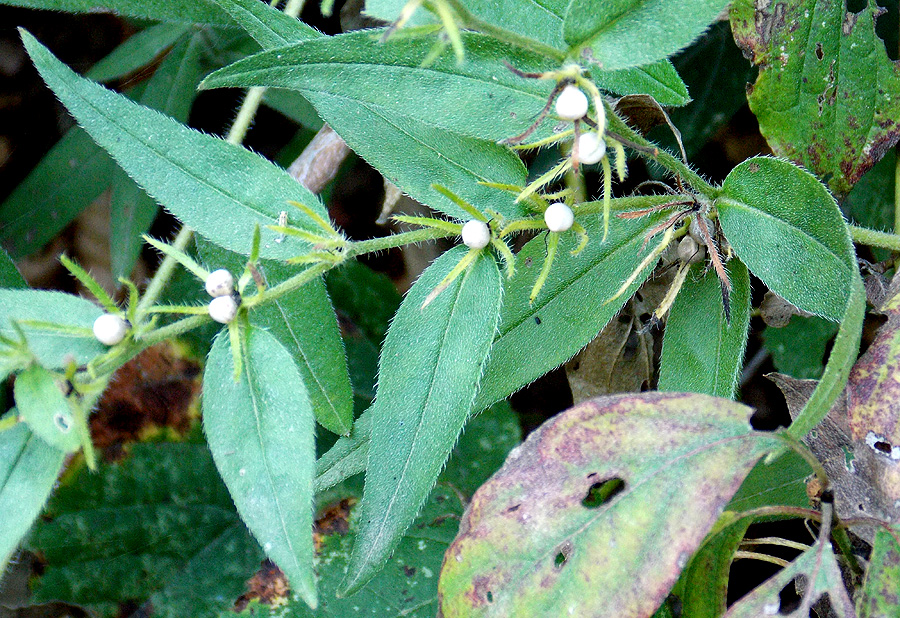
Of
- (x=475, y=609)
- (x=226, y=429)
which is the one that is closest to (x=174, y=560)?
(x=226, y=429)

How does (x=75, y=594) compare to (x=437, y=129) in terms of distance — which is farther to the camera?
(x=75, y=594)

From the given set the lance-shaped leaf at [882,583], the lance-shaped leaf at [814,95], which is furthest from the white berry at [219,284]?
the lance-shaped leaf at [814,95]

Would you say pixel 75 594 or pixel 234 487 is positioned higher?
pixel 234 487

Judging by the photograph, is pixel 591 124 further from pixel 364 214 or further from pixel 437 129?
pixel 364 214

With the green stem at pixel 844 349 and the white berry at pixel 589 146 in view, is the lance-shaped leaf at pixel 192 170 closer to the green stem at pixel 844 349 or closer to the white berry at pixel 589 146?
the white berry at pixel 589 146

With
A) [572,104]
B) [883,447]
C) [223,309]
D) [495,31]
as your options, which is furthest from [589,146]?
[883,447]

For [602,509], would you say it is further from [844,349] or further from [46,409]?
[46,409]
